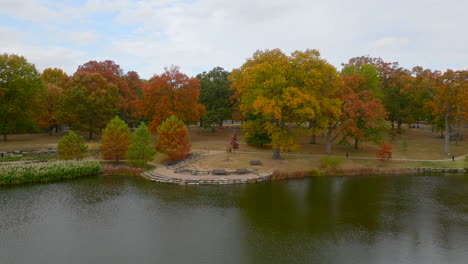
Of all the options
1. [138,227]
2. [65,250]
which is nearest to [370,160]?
[138,227]

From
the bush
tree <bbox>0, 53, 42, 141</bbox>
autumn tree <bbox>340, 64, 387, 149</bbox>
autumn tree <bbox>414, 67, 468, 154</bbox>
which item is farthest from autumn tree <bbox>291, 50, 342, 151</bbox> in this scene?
tree <bbox>0, 53, 42, 141</bbox>

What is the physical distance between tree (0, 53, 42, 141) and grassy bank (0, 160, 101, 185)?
61.7 feet

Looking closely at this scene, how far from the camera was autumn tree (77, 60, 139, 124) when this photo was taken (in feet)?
205

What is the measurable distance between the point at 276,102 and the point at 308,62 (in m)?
7.25

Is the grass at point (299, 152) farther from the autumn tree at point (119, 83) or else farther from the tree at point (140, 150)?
the autumn tree at point (119, 83)

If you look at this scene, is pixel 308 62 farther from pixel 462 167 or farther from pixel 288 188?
pixel 462 167

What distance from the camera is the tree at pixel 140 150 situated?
39000mm

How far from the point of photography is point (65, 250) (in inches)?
722

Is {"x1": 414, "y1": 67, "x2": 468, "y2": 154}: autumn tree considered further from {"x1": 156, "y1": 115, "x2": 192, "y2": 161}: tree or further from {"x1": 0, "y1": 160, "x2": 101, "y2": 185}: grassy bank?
{"x1": 0, "y1": 160, "x2": 101, "y2": 185}: grassy bank

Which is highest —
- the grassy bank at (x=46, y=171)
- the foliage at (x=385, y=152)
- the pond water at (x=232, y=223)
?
the foliage at (x=385, y=152)

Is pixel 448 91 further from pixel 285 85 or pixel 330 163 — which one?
pixel 285 85

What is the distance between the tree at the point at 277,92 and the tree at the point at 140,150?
15.2 m

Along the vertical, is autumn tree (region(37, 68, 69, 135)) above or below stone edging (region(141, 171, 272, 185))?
above

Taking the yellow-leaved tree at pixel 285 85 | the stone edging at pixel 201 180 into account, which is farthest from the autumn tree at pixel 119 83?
the yellow-leaved tree at pixel 285 85
